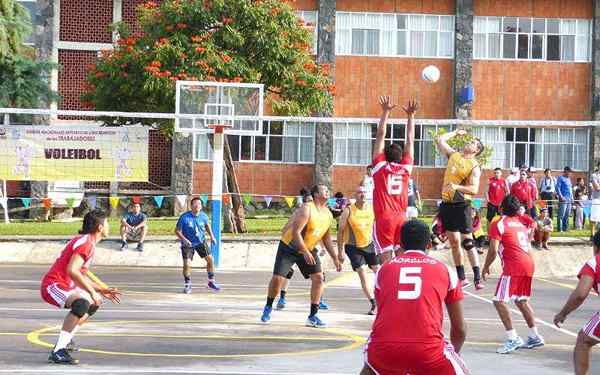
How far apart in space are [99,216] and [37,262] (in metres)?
15.6

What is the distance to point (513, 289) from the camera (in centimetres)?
1430

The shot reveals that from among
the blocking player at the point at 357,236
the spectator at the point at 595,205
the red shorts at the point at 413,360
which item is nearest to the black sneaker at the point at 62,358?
the red shorts at the point at 413,360

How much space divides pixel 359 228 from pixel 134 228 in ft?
35.0

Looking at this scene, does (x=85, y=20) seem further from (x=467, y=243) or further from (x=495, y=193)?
(x=467, y=243)

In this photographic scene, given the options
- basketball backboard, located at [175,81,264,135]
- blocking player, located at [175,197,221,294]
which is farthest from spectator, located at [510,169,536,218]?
blocking player, located at [175,197,221,294]

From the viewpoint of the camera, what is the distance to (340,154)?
44.8 meters

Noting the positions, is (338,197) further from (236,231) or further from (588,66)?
(588,66)

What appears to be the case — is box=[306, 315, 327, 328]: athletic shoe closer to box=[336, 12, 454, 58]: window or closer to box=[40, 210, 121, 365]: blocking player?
box=[40, 210, 121, 365]: blocking player

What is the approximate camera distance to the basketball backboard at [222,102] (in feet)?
89.0

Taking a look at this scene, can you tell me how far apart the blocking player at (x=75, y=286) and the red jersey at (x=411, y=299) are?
5.10m

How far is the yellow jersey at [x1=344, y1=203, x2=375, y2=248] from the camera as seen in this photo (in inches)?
751

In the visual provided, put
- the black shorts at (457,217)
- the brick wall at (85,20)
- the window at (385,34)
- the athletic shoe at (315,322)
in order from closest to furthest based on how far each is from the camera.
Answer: the athletic shoe at (315,322)
the black shorts at (457,217)
the window at (385,34)
the brick wall at (85,20)

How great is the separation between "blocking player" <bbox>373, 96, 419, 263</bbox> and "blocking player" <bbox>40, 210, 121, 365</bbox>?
358 centimetres

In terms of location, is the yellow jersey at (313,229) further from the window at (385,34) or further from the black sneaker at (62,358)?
the window at (385,34)
